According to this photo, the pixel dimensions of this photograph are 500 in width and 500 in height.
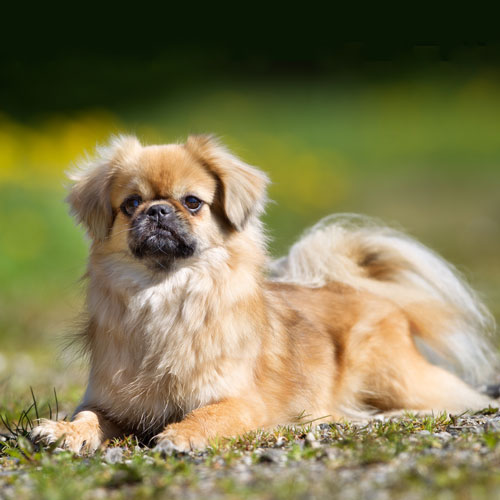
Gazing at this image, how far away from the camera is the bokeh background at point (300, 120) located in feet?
39.0

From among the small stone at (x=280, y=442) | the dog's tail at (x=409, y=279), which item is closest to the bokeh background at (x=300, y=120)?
the dog's tail at (x=409, y=279)

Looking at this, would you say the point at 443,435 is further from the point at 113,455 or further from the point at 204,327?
the point at 113,455

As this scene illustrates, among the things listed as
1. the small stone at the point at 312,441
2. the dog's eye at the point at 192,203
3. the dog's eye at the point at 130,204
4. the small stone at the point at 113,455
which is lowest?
the small stone at the point at 113,455

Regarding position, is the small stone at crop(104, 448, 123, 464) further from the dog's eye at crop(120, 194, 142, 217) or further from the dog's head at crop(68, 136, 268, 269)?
the dog's eye at crop(120, 194, 142, 217)

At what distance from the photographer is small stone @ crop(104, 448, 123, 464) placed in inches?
127

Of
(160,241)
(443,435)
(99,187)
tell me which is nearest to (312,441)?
(443,435)

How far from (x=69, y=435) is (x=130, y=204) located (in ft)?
3.75

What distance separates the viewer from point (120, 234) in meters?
3.96

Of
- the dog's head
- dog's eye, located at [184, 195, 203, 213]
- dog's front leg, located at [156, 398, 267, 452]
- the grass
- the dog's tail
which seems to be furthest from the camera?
the dog's tail

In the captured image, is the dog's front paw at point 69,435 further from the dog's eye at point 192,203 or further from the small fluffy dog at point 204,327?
the dog's eye at point 192,203

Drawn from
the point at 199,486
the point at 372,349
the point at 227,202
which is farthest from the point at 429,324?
the point at 199,486

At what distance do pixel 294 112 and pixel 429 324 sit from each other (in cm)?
1373

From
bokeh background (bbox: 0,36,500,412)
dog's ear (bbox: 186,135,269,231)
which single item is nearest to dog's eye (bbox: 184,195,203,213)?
dog's ear (bbox: 186,135,269,231)

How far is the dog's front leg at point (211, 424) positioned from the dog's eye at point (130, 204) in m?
1.02
